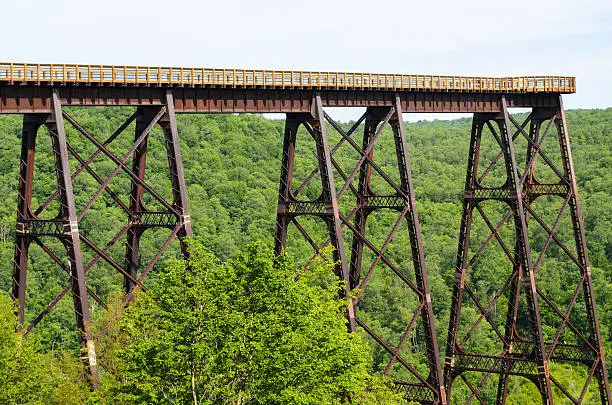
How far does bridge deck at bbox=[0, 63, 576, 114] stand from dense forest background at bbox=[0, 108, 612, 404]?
35.8 meters

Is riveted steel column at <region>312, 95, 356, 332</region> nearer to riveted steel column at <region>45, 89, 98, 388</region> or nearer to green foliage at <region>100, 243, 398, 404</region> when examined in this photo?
green foliage at <region>100, 243, 398, 404</region>

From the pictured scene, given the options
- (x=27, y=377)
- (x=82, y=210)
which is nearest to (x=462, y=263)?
(x=82, y=210)

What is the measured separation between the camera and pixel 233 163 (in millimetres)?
124250

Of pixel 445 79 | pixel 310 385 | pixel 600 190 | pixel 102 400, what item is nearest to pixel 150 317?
pixel 102 400

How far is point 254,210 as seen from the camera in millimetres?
110438

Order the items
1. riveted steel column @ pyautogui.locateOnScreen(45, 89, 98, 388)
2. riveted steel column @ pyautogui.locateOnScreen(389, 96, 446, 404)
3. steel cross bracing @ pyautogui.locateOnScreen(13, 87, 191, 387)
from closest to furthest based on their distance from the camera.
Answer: riveted steel column @ pyautogui.locateOnScreen(45, 89, 98, 388)
steel cross bracing @ pyautogui.locateOnScreen(13, 87, 191, 387)
riveted steel column @ pyautogui.locateOnScreen(389, 96, 446, 404)

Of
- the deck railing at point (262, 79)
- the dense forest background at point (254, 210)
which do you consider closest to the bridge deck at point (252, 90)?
the deck railing at point (262, 79)

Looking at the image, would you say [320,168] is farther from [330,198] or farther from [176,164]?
[176,164]

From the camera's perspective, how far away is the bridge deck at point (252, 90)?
30.8 m

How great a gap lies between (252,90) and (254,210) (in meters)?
75.0

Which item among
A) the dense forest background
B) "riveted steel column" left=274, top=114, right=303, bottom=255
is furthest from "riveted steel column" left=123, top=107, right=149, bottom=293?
the dense forest background

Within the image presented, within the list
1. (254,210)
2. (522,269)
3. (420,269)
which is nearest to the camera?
(420,269)

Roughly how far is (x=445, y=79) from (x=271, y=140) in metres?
94.9

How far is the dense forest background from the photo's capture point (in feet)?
296
